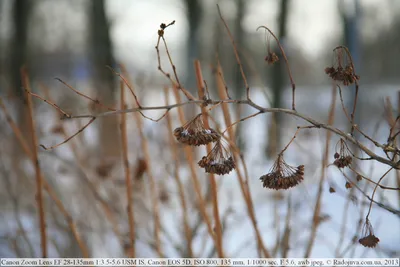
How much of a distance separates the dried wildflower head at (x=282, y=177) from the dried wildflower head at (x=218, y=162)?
0.06m

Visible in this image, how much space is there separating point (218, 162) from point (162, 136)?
7.72ft

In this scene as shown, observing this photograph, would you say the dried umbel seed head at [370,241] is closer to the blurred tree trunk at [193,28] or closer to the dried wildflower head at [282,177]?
the dried wildflower head at [282,177]

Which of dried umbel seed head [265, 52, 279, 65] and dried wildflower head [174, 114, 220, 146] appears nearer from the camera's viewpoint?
dried wildflower head [174, 114, 220, 146]

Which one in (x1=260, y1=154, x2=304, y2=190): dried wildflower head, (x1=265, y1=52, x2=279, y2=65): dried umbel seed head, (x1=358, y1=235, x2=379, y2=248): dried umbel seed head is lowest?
(x1=358, y1=235, x2=379, y2=248): dried umbel seed head

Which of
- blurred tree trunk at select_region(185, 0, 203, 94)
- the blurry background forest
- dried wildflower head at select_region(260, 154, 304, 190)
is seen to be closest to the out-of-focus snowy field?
the blurry background forest

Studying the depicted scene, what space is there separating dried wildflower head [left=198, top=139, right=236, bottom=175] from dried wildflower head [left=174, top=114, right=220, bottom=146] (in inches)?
1.6

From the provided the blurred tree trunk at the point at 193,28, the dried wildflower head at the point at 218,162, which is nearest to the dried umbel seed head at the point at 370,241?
the dried wildflower head at the point at 218,162

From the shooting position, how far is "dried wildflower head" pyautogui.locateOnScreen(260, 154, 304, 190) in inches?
27.5

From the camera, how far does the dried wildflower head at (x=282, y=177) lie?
70 cm

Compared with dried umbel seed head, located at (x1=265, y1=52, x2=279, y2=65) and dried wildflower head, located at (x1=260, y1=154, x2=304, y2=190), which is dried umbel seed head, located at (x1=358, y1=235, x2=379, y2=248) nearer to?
dried wildflower head, located at (x1=260, y1=154, x2=304, y2=190)

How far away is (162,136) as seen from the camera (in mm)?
3049

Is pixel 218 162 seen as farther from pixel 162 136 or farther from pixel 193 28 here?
pixel 193 28

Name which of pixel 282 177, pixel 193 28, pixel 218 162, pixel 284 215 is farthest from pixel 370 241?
pixel 193 28

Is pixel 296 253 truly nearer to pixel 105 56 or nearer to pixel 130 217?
pixel 130 217
